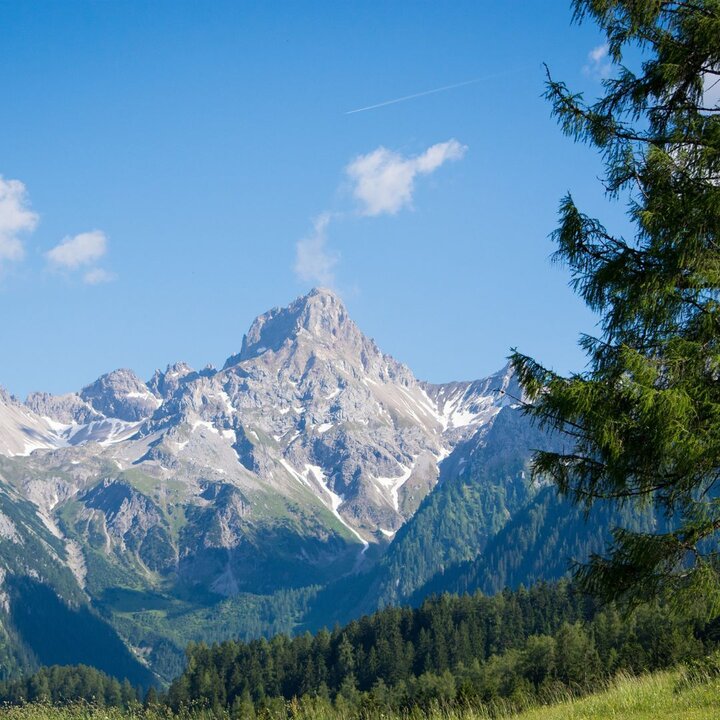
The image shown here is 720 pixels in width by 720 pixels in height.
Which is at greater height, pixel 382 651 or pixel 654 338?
pixel 654 338

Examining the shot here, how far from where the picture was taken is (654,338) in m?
16.4

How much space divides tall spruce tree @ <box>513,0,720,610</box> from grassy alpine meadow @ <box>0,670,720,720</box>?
2.70 meters

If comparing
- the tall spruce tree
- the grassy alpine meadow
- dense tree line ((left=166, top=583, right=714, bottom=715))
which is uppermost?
the tall spruce tree

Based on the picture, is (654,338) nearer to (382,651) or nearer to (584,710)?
(584,710)

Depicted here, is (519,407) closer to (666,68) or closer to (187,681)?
(666,68)

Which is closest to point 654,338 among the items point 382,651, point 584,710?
point 584,710

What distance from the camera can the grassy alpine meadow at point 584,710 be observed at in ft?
55.5

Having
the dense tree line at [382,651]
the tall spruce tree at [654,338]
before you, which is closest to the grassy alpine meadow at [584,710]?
the tall spruce tree at [654,338]

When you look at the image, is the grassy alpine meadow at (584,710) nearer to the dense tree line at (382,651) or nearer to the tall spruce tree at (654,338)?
the tall spruce tree at (654,338)

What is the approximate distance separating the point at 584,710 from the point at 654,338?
27.5 feet

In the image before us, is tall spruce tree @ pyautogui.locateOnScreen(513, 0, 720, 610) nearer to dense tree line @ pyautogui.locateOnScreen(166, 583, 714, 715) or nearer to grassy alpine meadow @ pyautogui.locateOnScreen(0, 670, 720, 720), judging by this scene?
grassy alpine meadow @ pyautogui.locateOnScreen(0, 670, 720, 720)

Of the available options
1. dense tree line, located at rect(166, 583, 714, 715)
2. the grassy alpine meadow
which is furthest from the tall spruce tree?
dense tree line, located at rect(166, 583, 714, 715)

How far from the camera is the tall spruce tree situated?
14891mm

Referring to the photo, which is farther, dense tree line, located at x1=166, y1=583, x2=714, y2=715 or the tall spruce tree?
dense tree line, located at x1=166, y1=583, x2=714, y2=715
